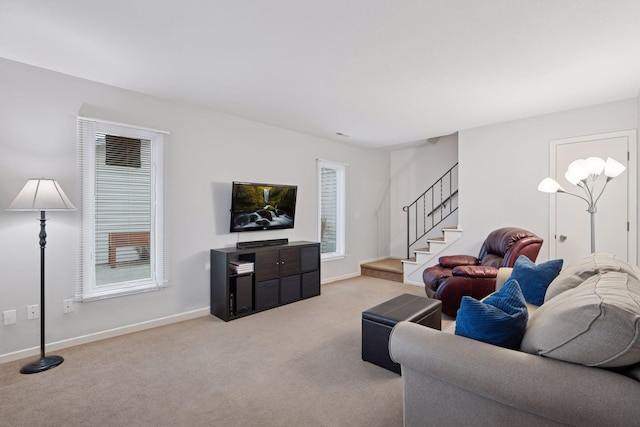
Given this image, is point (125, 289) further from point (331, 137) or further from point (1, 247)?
point (331, 137)

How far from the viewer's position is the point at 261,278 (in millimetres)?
4062

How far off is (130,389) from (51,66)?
282 centimetres

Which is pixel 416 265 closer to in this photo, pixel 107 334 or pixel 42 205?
pixel 107 334

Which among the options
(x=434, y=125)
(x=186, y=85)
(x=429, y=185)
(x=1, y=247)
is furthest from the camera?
(x=429, y=185)

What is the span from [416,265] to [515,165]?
212 cm

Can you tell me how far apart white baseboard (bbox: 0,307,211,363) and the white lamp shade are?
4.28 ft

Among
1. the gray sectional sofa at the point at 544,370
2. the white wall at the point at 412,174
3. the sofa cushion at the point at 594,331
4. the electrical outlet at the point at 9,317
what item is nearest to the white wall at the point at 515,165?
the white wall at the point at 412,174

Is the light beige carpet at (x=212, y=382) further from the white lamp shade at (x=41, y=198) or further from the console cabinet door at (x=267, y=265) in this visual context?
the white lamp shade at (x=41, y=198)

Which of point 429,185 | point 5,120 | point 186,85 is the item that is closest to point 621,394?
point 186,85

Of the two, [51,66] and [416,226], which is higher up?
[51,66]

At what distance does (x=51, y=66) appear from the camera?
2818mm

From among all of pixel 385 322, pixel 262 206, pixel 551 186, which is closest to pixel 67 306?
pixel 262 206

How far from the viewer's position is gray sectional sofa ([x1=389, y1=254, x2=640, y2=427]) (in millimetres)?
1107

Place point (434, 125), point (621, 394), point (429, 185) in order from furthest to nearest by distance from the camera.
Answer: point (429, 185) → point (434, 125) → point (621, 394)
